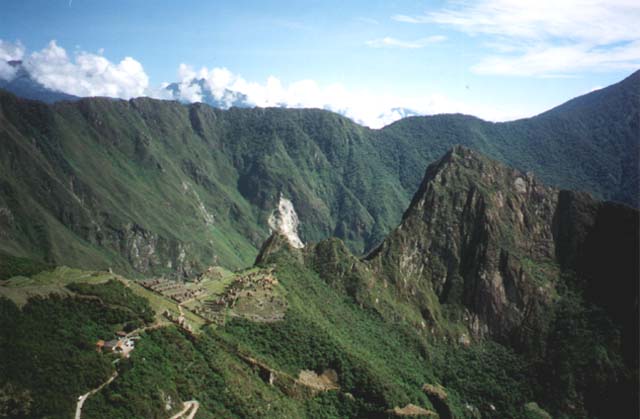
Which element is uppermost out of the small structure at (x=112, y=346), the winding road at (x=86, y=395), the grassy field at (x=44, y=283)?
the grassy field at (x=44, y=283)

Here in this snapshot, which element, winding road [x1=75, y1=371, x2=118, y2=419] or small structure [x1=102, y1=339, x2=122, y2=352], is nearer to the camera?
winding road [x1=75, y1=371, x2=118, y2=419]

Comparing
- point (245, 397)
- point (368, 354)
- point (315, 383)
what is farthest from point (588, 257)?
point (245, 397)

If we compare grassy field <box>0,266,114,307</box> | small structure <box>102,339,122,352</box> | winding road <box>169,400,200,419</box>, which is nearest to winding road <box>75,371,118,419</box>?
small structure <box>102,339,122,352</box>

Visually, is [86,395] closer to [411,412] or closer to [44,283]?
[44,283]

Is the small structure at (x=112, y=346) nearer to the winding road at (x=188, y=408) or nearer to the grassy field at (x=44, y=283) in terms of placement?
the winding road at (x=188, y=408)

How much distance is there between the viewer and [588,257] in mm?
154250

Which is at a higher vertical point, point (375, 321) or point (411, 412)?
point (375, 321)

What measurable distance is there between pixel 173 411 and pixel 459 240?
10456cm

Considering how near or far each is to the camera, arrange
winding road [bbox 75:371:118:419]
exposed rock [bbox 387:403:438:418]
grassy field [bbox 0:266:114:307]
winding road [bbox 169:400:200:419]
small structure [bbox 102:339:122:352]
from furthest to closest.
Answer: exposed rock [bbox 387:403:438:418] < grassy field [bbox 0:266:114:307] < small structure [bbox 102:339:122:352] < winding road [bbox 169:400:200:419] < winding road [bbox 75:371:118:419]

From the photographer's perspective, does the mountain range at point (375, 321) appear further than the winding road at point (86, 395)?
Yes

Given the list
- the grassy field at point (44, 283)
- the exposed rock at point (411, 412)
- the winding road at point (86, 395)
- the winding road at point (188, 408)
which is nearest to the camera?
the winding road at point (86, 395)

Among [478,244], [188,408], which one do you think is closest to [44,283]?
[188,408]

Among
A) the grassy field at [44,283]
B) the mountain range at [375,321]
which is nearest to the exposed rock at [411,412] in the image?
the mountain range at [375,321]

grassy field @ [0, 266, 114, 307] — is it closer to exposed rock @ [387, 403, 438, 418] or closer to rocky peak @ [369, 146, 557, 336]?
exposed rock @ [387, 403, 438, 418]
